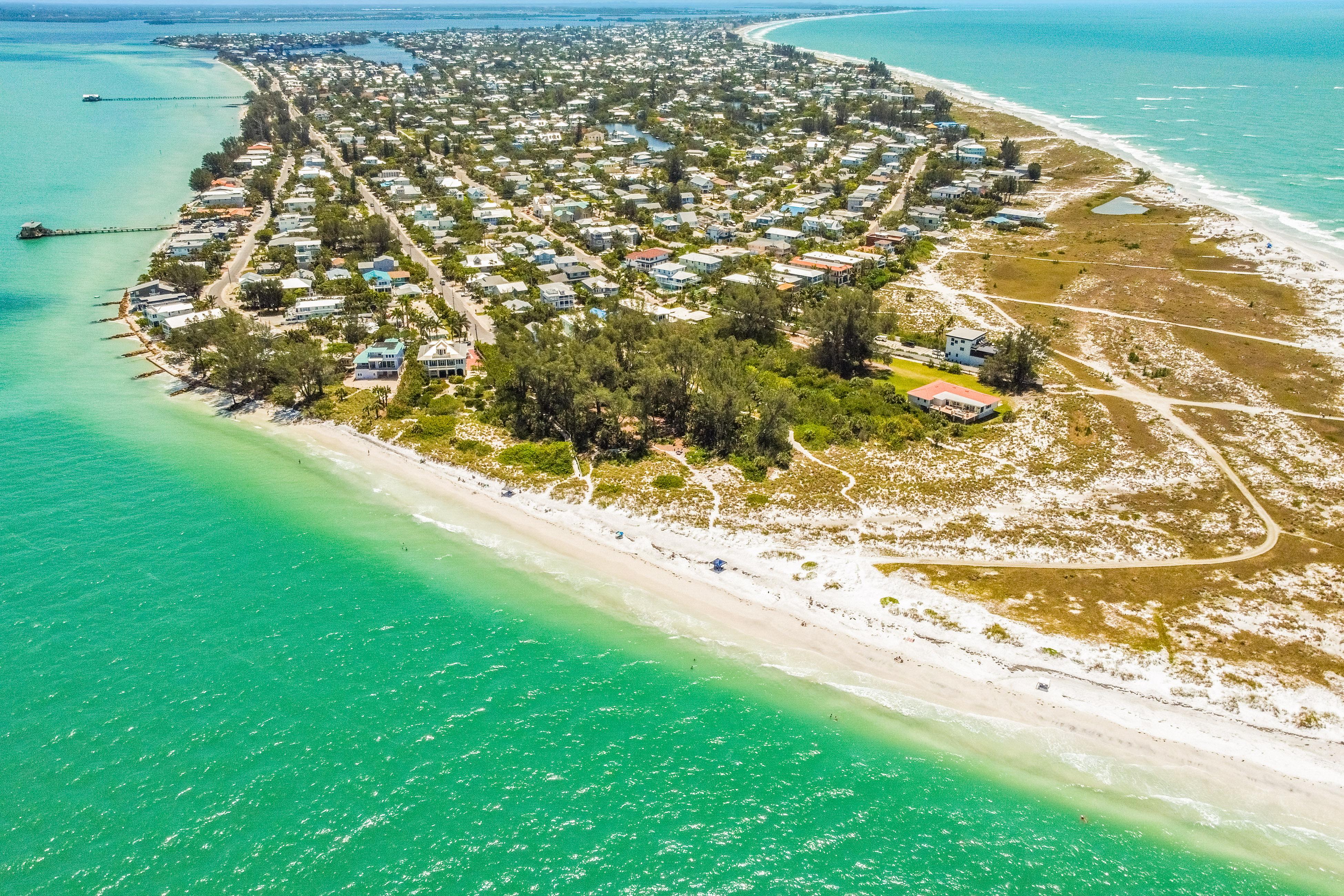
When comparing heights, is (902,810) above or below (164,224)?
below

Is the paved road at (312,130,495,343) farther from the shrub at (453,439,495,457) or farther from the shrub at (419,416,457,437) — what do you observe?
the shrub at (453,439,495,457)

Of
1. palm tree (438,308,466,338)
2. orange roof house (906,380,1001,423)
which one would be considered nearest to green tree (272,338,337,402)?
palm tree (438,308,466,338)

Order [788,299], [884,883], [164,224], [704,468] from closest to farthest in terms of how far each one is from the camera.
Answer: [884,883] < [704,468] < [788,299] < [164,224]

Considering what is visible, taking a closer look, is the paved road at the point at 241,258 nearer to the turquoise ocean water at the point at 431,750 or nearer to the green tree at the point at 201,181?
the green tree at the point at 201,181

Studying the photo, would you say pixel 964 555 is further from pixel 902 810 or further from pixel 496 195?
pixel 496 195

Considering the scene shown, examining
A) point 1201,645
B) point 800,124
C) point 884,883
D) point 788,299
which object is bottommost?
point 884,883

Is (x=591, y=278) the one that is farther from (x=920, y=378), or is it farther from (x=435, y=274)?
(x=920, y=378)

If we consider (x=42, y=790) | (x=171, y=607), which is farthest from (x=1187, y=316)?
(x=42, y=790)

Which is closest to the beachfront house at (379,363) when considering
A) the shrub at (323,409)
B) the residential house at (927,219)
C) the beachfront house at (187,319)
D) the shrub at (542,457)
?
the shrub at (323,409)
